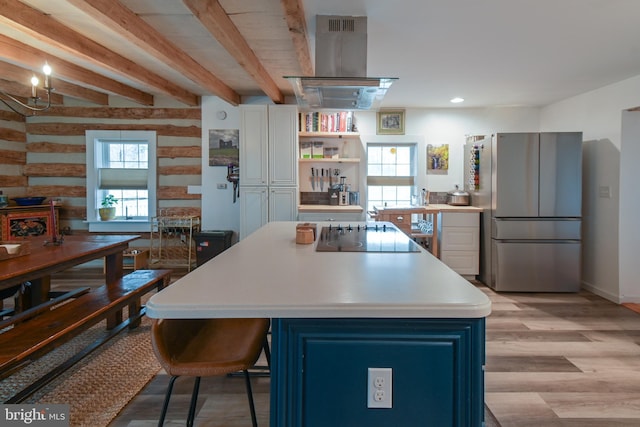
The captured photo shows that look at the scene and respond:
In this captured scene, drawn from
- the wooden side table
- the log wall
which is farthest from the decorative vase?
the wooden side table

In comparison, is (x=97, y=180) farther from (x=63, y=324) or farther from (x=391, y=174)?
(x=391, y=174)

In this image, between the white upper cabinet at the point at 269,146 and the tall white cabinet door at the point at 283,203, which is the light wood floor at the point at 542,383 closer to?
the tall white cabinet door at the point at 283,203

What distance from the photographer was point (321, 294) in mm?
1202

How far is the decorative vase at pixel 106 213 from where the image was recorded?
5203mm

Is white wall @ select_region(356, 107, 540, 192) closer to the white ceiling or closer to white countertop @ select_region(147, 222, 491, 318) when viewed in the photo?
the white ceiling

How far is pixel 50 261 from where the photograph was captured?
7.41ft

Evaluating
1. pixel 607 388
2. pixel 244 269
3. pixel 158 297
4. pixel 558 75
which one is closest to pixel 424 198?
pixel 558 75

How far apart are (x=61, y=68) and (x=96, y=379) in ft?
9.76

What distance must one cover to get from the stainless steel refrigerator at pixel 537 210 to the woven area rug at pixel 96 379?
3774 mm

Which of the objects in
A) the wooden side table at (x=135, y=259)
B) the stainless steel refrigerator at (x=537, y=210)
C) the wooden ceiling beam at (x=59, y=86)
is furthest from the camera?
Answer: the wooden side table at (x=135, y=259)

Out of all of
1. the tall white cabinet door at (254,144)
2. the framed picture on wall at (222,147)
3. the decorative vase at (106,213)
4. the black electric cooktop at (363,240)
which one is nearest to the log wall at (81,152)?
the framed picture on wall at (222,147)

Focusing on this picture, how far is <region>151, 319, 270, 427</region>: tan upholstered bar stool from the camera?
136 centimetres

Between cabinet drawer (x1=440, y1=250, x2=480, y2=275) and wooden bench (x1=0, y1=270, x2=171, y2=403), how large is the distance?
339 centimetres

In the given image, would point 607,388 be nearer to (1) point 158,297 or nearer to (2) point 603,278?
(2) point 603,278
